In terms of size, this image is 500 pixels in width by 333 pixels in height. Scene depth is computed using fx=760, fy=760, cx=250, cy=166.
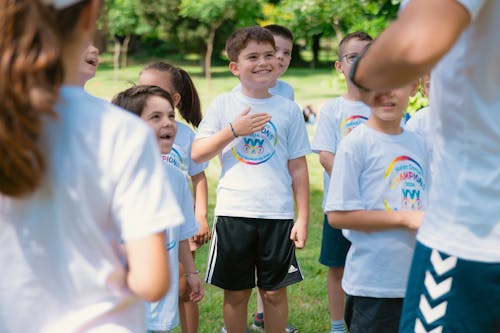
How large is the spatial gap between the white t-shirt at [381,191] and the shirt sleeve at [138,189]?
4.76 ft

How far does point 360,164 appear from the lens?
3006 millimetres

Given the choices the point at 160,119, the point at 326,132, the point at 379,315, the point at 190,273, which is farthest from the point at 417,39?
the point at 326,132

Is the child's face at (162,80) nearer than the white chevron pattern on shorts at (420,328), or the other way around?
the white chevron pattern on shorts at (420,328)

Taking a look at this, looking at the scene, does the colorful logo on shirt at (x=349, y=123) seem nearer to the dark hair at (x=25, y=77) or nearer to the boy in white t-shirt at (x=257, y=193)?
the boy in white t-shirt at (x=257, y=193)

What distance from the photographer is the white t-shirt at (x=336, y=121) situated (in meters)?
4.34

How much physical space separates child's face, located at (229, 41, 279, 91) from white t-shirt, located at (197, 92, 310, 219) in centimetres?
9

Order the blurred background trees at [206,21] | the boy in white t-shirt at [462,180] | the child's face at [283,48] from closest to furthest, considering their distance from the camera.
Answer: the boy in white t-shirt at [462,180], the child's face at [283,48], the blurred background trees at [206,21]

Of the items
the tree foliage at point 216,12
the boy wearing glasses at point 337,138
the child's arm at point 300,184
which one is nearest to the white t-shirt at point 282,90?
the boy wearing glasses at point 337,138

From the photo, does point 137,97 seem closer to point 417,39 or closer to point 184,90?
point 184,90

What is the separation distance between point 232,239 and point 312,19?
42.5 feet

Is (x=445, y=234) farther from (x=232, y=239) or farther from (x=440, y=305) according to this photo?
(x=232, y=239)

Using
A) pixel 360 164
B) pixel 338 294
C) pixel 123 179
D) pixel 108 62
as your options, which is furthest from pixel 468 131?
pixel 108 62

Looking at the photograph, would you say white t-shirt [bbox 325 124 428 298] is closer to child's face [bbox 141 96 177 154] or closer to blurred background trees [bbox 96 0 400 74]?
child's face [bbox 141 96 177 154]

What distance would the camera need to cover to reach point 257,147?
13.5ft
